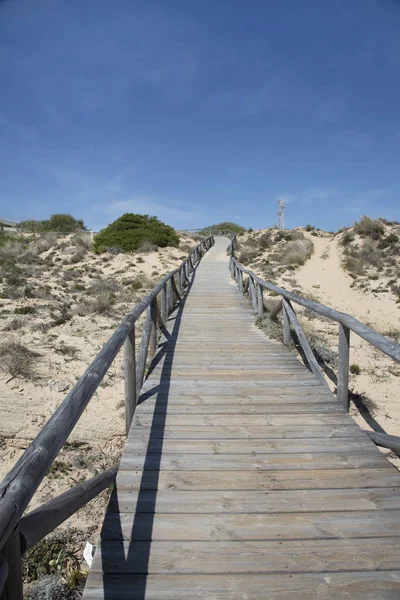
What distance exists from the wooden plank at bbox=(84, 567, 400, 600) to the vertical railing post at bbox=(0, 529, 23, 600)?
86 centimetres

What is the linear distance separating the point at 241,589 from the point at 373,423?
4044 mm

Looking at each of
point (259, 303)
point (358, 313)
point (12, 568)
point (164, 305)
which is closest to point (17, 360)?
point (164, 305)

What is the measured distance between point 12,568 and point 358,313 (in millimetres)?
14040

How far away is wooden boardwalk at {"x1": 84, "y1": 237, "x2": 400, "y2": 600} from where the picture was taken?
1.92 metres

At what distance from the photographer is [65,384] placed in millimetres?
6352

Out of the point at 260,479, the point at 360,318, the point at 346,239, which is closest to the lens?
the point at 260,479

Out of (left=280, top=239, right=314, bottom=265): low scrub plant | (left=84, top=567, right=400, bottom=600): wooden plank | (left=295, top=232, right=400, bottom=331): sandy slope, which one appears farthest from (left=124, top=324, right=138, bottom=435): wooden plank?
(left=280, top=239, right=314, bottom=265): low scrub plant

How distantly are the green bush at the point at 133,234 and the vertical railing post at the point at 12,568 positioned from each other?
23.6 metres

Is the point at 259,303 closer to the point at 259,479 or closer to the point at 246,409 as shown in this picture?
the point at 246,409

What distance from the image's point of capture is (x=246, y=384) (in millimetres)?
4668

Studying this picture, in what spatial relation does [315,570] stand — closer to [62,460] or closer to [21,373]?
[62,460]

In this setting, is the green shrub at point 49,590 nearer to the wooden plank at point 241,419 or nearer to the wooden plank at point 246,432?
the wooden plank at point 246,432

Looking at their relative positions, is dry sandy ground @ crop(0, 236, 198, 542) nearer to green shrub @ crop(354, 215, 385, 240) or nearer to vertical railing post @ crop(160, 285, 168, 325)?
vertical railing post @ crop(160, 285, 168, 325)

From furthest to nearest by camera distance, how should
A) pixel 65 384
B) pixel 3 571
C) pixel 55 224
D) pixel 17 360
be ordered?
pixel 55 224 → pixel 17 360 → pixel 65 384 → pixel 3 571
